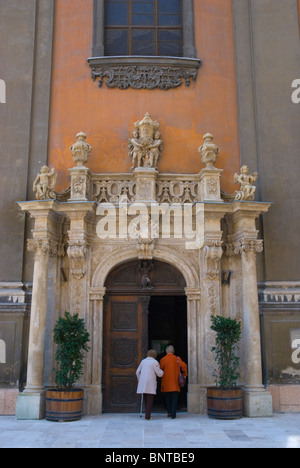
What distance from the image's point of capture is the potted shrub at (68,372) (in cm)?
852

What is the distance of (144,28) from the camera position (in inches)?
464

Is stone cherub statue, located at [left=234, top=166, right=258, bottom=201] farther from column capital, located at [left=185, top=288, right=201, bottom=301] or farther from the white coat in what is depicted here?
the white coat

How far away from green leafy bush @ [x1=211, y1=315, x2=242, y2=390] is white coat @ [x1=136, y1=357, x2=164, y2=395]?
43.9 inches

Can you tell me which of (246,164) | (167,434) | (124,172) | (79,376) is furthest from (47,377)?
(246,164)

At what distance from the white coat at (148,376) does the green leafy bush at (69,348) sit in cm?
110

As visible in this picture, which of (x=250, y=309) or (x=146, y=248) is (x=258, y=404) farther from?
(x=146, y=248)

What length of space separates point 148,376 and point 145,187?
149 inches

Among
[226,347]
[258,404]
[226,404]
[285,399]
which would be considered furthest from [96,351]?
[285,399]

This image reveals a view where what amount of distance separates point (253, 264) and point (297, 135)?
10.4ft

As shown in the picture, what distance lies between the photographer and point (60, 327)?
8820mm

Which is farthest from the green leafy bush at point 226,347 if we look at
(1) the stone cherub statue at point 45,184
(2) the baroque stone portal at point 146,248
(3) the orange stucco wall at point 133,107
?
(1) the stone cherub statue at point 45,184

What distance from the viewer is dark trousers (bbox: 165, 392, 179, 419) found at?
9.03m

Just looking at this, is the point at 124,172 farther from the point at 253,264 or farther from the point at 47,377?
→ the point at 47,377

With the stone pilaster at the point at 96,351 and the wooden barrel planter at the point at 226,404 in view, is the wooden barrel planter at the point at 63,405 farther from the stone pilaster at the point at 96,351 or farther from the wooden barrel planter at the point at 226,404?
the wooden barrel planter at the point at 226,404
